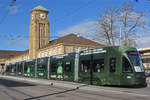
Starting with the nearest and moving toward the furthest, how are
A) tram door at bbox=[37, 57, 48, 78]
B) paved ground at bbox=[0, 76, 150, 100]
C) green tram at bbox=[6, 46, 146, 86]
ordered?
paved ground at bbox=[0, 76, 150, 100]
green tram at bbox=[6, 46, 146, 86]
tram door at bbox=[37, 57, 48, 78]

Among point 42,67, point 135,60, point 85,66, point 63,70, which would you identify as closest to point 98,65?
point 85,66

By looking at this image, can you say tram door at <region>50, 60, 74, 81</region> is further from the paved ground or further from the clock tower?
the clock tower

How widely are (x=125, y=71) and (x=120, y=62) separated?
718mm

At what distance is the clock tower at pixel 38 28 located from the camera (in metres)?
77.6

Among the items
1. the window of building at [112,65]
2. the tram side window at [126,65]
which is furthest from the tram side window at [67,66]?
the tram side window at [126,65]

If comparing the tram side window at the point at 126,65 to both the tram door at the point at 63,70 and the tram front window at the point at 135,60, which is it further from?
the tram door at the point at 63,70

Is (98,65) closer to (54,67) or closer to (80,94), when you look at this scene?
(80,94)

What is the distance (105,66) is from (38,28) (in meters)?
63.7

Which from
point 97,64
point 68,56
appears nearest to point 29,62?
point 68,56

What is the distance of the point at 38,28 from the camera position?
258 ft

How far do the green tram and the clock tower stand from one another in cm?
5444

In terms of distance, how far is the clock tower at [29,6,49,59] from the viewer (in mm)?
77637

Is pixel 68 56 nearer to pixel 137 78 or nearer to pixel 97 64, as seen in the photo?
pixel 97 64

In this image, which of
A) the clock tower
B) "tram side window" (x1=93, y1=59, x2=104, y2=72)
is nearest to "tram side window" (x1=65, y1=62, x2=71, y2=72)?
"tram side window" (x1=93, y1=59, x2=104, y2=72)
